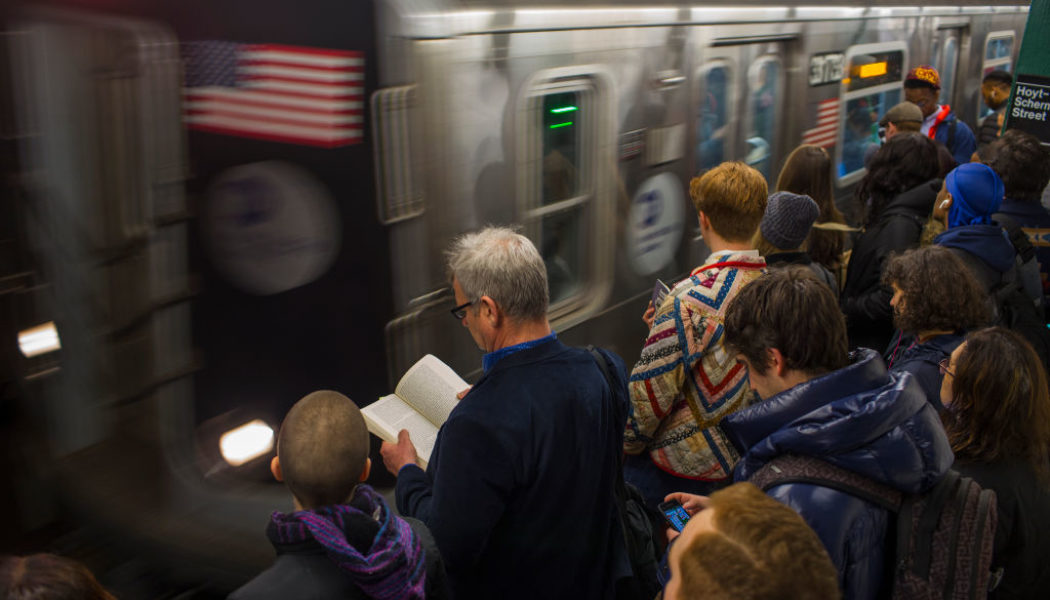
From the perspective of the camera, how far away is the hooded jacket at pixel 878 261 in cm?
362

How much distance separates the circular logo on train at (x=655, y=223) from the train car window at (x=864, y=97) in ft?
7.65

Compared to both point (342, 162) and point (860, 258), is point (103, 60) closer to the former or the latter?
point (342, 162)

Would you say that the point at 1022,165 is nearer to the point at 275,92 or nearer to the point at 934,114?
the point at 934,114

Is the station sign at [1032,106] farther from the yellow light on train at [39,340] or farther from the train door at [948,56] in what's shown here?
the yellow light on train at [39,340]

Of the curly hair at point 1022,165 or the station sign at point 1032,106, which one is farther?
the station sign at point 1032,106

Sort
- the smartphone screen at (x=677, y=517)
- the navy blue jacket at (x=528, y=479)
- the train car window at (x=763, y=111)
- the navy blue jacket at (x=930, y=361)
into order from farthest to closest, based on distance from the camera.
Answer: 1. the train car window at (x=763, y=111)
2. the navy blue jacket at (x=930, y=361)
3. the smartphone screen at (x=677, y=517)
4. the navy blue jacket at (x=528, y=479)

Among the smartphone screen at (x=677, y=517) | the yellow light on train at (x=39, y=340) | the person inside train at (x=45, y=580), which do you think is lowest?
the smartphone screen at (x=677, y=517)

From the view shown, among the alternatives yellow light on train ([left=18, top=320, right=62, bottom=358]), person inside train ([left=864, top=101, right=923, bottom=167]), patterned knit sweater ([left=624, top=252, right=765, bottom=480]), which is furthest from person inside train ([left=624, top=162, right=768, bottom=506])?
person inside train ([left=864, top=101, right=923, bottom=167])

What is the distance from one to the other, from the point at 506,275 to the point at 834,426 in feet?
2.48

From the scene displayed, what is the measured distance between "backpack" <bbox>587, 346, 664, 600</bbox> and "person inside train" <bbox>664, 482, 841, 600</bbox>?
93 centimetres

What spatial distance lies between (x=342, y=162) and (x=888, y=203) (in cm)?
276

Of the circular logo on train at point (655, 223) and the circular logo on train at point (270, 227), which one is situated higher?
the circular logo on train at point (270, 227)

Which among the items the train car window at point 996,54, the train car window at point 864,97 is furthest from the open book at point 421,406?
the train car window at point 996,54

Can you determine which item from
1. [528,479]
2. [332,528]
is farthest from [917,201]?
[332,528]
